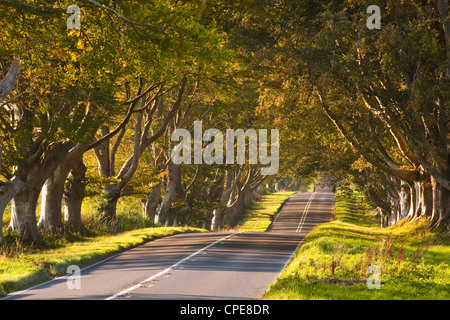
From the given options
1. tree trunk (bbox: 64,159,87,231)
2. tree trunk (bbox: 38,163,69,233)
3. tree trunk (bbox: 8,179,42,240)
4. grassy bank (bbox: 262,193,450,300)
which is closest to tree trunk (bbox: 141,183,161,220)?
tree trunk (bbox: 64,159,87,231)

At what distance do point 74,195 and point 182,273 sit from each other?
1416 centimetres

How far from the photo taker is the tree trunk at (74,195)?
28.0 m

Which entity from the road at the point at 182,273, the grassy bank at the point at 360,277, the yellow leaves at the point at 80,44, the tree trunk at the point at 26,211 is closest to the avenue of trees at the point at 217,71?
the tree trunk at the point at 26,211

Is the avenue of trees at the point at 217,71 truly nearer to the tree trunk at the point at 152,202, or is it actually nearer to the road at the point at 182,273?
the road at the point at 182,273

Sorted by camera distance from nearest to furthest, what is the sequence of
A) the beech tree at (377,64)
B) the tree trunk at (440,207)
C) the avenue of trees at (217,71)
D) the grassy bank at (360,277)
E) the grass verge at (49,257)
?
the grassy bank at (360,277) < the grass verge at (49,257) < the avenue of trees at (217,71) < the beech tree at (377,64) < the tree trunk at (440,207)

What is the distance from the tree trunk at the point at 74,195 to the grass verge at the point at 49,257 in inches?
42.2

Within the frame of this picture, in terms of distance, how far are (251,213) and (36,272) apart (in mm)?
60130

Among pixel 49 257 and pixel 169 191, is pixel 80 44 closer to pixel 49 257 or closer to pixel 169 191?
pixel 49 257

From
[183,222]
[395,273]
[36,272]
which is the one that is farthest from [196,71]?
[183,222]

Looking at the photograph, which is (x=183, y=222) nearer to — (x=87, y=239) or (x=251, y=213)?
(x=87, y=239)

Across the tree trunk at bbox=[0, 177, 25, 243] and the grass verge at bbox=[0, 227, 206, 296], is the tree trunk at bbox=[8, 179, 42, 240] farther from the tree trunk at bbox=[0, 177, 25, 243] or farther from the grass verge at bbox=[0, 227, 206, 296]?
the tree trunk at bbox=[0, 177, 25, 243]

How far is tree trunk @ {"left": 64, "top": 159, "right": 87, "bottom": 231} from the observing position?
28047 millimetres

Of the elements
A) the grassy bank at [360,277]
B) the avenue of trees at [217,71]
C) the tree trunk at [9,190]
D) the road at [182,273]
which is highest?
the avenue of trees at [217,71]

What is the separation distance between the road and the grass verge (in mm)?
487
